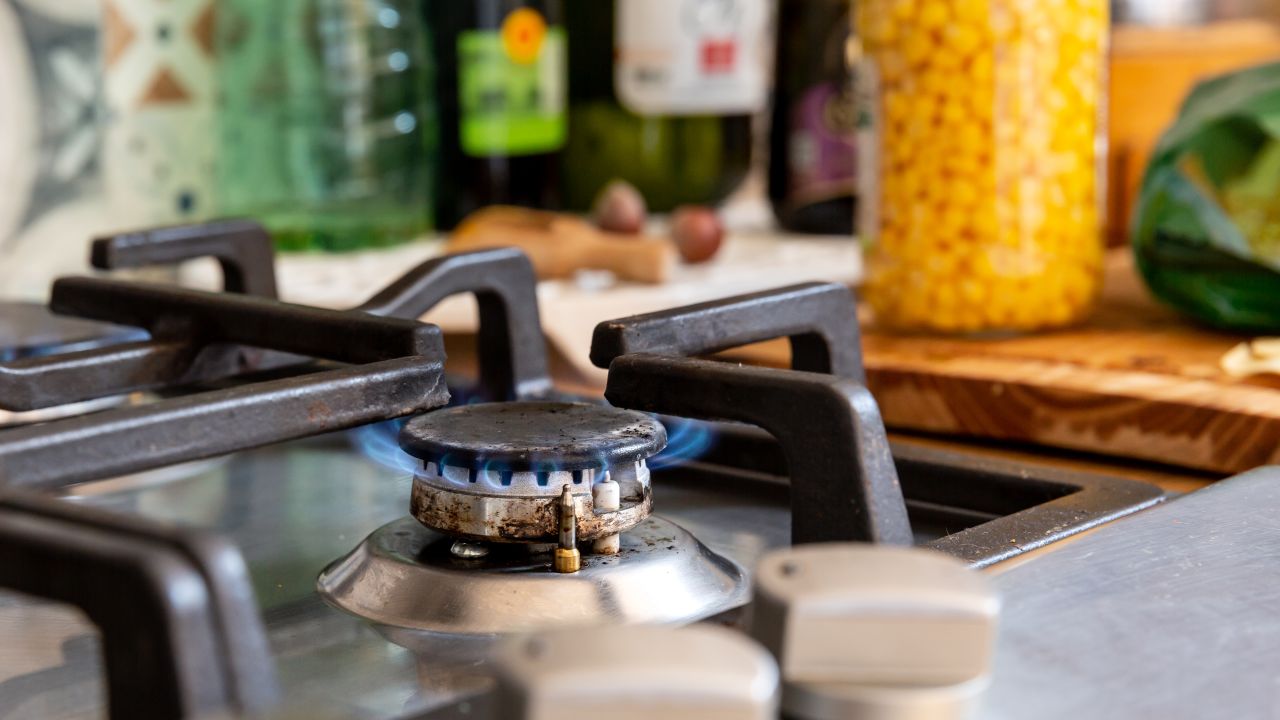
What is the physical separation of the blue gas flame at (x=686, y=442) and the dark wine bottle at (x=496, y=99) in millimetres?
696

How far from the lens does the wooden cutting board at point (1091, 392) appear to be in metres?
0.69

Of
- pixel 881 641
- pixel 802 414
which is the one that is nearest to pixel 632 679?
pixel 881 641

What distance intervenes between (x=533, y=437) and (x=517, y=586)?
5 centimetres

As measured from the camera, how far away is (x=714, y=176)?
153cm

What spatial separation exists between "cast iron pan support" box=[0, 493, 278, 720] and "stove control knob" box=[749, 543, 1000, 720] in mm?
105

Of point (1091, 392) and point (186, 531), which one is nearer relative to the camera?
point (186, 531)

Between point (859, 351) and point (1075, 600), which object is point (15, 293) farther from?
point (1075, 600)

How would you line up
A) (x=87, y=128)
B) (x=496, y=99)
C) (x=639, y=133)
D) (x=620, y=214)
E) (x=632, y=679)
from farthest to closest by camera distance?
(x=639, y=133) < (x=496, y=99) < (x=620, y=214) < (x=87, y=128) < (x=632, y=679)

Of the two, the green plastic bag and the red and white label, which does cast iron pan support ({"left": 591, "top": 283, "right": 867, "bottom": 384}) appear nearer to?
the green plastic bag

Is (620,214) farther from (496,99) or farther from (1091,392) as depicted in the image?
(1091,392)

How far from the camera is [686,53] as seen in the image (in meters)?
1.35

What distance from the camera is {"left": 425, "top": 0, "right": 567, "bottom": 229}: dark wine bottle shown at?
131 centimetres

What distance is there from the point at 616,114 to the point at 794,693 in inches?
49.1

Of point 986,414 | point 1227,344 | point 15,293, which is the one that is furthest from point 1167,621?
point 15,293
